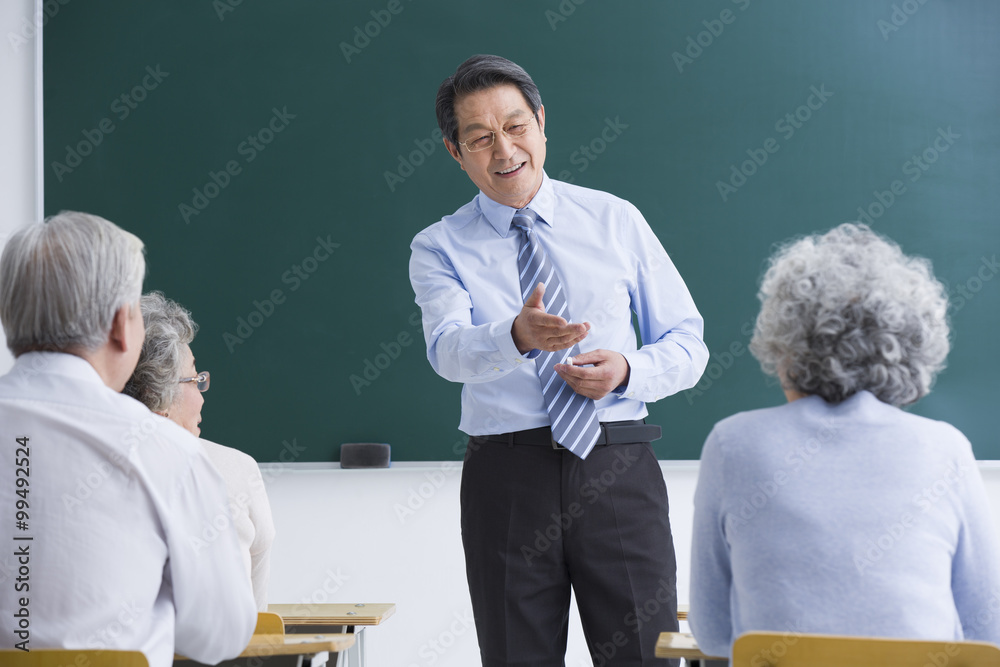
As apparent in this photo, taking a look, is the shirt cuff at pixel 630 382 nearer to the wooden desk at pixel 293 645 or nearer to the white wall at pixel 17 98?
the wooden desk at pixel 293 645

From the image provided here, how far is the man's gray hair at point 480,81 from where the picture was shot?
6.97 feet

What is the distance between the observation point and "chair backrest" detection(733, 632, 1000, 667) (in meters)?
1.11

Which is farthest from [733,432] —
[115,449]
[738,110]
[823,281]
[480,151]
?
[738,110]

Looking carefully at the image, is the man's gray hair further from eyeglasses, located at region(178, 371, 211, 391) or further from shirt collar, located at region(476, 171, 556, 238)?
eyeglasses, located at region(178, 371, 211, 391)

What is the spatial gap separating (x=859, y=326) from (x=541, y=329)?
2.13 ft

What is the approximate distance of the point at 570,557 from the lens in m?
1.90

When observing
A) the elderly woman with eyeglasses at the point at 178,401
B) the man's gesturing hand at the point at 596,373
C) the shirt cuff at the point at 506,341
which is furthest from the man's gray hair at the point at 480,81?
the elderly woman with eyeglasses at the point at 178,401

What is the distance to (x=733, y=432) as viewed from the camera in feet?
4.32

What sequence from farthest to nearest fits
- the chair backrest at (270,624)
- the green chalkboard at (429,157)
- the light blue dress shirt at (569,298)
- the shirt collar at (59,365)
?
1. the green chalkboard at (429,157)
2. the light blue dress shirt at (569,298)
3. the chair backrest at (270,624)
4. the shirt collar at (59,365)

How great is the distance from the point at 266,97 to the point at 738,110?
1961mm

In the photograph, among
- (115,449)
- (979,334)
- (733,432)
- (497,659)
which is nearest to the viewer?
(115,449)

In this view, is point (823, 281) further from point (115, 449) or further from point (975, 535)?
point (115, 449)

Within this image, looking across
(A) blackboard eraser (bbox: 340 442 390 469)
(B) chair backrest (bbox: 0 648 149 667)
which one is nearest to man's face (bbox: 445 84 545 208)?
(B) chair backrest (bbox: 0 648 149 667)

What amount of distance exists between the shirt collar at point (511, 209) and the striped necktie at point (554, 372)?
0.02 metres
